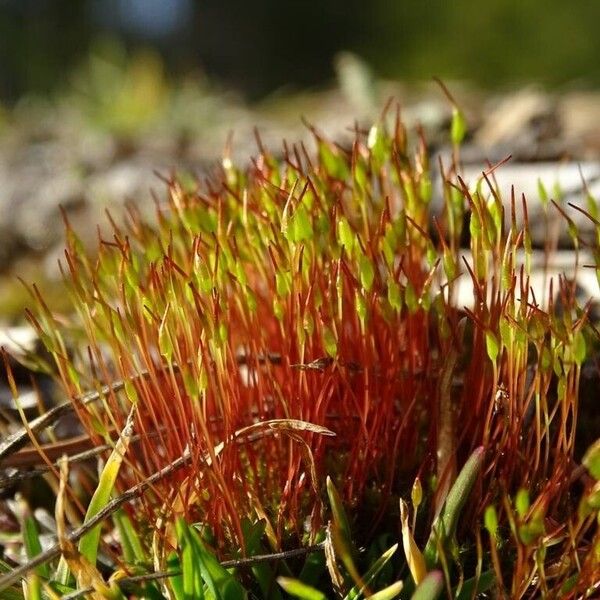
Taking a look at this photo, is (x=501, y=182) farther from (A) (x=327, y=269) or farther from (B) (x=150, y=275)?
(B) (x=150, y=275)

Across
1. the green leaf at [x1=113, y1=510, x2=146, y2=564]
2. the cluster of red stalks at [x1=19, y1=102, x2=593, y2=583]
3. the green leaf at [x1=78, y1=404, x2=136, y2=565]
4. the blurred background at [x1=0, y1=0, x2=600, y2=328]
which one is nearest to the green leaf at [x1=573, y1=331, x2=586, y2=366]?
the cluster of red stalks at [x1=19, y1=102, x2=593, y2=583]

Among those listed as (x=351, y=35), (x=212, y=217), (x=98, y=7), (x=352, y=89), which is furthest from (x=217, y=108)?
(x=98, y=7)

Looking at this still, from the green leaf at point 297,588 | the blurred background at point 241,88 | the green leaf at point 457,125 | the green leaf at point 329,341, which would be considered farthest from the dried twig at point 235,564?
the blurred background at point 241,88

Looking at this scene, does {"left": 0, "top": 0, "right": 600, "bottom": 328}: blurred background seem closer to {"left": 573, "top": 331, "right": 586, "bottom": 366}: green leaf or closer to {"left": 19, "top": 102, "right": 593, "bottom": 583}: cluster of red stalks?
{"left": 19, "top": 102, "right": 593, "bottom": 583}: cluster of red stalks

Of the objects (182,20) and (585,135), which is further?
(182,20)

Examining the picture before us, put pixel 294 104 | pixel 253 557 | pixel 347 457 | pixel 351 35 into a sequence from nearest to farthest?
pixel 253 557, pixel 347 457, pixel 294 104, pixel 351 35

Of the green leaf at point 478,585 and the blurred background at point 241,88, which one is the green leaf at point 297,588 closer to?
the green leaf at point 478,585
